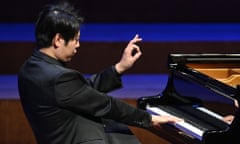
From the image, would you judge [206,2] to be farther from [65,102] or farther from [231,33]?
[65,102]

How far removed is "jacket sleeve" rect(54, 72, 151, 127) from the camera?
2168 millimetres

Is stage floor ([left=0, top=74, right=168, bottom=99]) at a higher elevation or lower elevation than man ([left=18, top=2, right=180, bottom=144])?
lower

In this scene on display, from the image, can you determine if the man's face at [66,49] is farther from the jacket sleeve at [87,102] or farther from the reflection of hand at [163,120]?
the reflection of hand at [163,120]

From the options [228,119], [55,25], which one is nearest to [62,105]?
[55,25]

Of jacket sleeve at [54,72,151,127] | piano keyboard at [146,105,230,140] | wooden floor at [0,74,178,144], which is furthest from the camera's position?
wooden floor at [0,74,178,144]

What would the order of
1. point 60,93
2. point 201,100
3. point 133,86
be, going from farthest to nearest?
point 133,86, point 201,100, point 60,93

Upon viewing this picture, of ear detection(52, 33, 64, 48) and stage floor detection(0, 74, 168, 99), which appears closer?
ear detection(52, 33, 64, 48)

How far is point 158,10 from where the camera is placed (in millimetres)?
5805

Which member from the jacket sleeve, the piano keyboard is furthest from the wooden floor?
the jacket sleeve

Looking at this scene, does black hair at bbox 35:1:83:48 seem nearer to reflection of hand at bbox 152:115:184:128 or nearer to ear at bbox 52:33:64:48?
ear at bbox 52:33:64:48

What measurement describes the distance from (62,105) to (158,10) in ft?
12.4

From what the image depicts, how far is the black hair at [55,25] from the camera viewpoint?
2.22 m

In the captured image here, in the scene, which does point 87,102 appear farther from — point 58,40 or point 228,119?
point 228,119

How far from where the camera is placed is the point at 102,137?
226 centimetres
